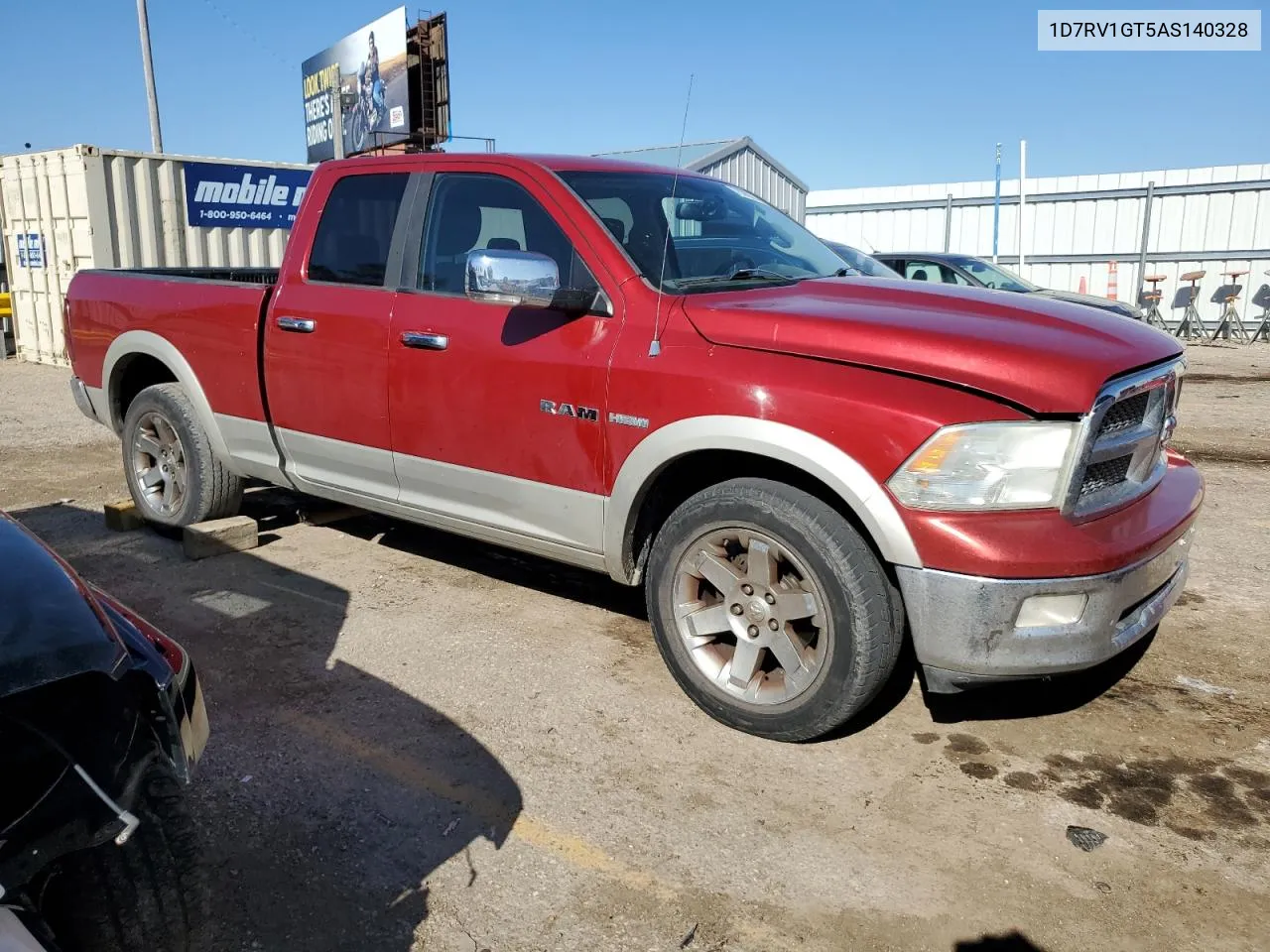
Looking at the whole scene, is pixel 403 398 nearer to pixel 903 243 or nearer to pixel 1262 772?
pixel 1262 772

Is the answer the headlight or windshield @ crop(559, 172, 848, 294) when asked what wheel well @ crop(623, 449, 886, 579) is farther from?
windshield @ crop(559, 172, 848, 294)

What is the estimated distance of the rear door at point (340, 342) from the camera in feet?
14.1

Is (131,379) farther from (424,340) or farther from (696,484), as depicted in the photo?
(696,484)

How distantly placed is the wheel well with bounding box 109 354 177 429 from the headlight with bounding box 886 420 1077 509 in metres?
4.36

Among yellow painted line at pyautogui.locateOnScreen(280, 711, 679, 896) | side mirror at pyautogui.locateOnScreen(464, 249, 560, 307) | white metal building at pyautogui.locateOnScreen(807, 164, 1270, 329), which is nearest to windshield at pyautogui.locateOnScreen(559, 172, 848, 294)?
side mirror at pyautogui.locateOnScreen(464, 249, 560, 307)

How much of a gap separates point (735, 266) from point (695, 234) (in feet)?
0.71

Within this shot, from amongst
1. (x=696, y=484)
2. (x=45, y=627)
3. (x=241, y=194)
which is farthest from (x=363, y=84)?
(x=45, y=627)

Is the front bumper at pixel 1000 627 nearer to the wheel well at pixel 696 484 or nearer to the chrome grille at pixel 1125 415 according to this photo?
the wheel well at pixel 696 484

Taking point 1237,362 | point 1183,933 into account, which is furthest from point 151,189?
point 1237,362

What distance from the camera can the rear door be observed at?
430cm

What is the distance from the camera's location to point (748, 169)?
69.6 feet

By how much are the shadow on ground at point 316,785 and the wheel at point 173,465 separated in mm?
811

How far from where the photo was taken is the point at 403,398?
13.7 ft

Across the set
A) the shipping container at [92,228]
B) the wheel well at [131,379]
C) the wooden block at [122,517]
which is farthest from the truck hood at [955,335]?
the shipping container at [92,228]
